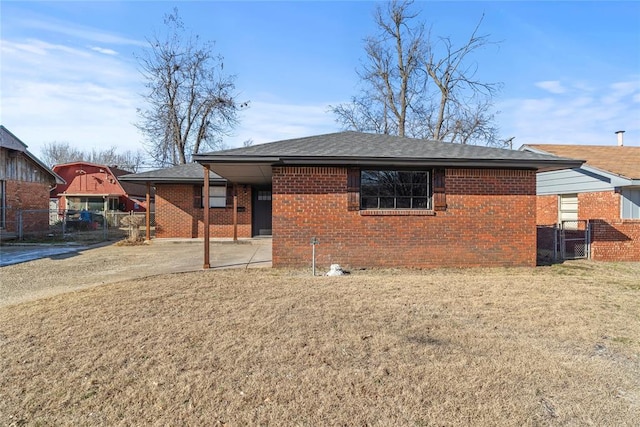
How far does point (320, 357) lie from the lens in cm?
384

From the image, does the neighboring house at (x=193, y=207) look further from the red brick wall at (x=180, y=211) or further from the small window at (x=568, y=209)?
the small window at (x=568, y=209)

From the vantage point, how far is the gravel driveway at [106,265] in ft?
23.6

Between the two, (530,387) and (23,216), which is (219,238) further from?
(530,387)

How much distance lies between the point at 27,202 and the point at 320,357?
2134cm

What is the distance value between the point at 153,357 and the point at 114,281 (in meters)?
4.51

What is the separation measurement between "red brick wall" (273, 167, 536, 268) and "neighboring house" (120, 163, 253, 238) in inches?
317

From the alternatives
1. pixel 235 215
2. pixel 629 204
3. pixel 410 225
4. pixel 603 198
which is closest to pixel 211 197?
pixel 235 215

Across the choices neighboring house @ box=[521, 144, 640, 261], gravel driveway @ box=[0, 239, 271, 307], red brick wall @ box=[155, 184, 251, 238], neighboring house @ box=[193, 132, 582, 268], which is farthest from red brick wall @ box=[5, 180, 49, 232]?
neighboring house @ box=[521, 144, 640, 261]

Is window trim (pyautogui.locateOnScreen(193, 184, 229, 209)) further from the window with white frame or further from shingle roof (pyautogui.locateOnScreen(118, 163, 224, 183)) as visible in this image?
the window with white frame

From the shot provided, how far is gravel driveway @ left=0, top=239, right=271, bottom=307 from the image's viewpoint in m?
7.19

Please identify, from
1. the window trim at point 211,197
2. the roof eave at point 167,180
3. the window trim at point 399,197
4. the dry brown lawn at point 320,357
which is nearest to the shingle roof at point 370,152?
the window trim at point 399,197

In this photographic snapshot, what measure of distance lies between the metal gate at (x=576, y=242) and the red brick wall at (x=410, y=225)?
2128mm

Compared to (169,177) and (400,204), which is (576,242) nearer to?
(400,204)

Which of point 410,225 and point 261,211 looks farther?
point 261,211
